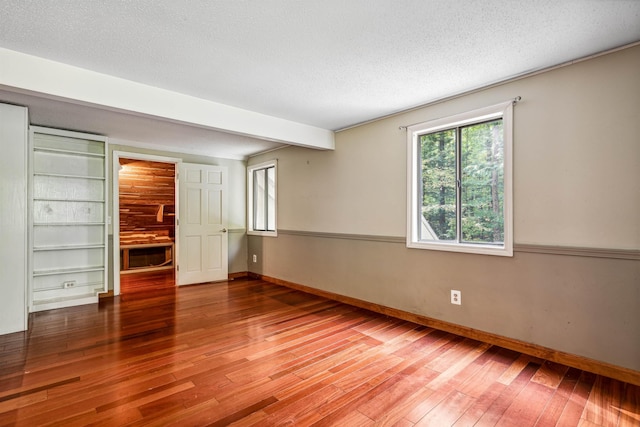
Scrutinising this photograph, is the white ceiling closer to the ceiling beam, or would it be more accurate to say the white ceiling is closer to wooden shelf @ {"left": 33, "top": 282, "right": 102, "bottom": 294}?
the ceiling beam

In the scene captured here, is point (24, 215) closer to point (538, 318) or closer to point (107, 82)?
point (107, 82)

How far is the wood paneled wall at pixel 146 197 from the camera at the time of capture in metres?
6.40

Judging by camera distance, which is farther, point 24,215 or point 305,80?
point 24,215

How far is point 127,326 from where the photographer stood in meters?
3.34

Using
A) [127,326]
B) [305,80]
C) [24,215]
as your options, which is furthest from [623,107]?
[24,215]

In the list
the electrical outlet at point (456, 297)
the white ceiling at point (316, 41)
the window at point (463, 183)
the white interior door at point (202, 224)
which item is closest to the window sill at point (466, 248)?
the window at point (463, 183)

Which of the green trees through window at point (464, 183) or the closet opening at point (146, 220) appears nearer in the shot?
the green trees through window at point (464, 183)

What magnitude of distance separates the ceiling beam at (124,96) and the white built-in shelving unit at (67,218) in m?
2.07

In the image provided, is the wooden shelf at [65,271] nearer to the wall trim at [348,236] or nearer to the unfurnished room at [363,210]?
the unfurnished room at [363,210]

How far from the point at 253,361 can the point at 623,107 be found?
3279 mm

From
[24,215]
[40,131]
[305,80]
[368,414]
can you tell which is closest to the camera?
[368,414]

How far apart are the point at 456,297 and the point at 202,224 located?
4198mm

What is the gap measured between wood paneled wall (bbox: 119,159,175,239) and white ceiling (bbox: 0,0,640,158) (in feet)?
11.2

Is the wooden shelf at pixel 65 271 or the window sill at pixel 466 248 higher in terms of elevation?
the window sill at pixel 466 248
